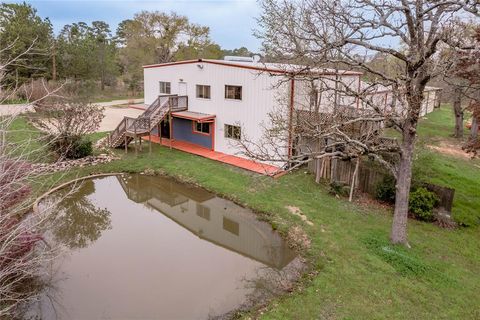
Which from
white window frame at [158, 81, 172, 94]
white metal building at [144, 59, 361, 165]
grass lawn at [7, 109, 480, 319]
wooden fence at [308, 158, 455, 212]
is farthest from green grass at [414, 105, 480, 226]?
white window frame at [158, 81, 172, 94]

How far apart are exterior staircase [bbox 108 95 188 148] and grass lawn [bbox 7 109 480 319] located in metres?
3.07

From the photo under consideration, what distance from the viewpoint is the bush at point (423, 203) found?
1197 centimetres

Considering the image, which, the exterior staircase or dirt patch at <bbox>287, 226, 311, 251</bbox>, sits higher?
the exterior staircase

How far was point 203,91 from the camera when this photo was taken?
65.0ft

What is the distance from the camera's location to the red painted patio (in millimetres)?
16609

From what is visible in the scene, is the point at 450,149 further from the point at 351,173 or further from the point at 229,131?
the point at 229,131

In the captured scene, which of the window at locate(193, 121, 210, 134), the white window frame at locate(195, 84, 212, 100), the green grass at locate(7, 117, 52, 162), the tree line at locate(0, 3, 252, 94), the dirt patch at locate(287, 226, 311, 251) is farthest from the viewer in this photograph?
the tree line at locate(0, 3, 252, 94)

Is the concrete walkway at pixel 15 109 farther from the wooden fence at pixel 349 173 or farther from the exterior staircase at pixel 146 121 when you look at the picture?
the exterior staircase at pixel 146 121

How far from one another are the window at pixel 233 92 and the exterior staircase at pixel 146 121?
3.28 metres

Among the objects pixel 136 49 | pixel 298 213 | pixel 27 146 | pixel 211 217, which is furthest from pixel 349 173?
pixel 136 49

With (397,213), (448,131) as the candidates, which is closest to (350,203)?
(397,213)

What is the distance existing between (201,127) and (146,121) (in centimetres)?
315

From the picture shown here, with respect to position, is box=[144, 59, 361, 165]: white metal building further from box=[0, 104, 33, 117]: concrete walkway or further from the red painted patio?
box=[0, 104, 33, 117]: concrete walkway

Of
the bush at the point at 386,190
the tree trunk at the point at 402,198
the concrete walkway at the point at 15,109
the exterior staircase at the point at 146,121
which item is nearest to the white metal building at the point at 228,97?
the exterior staircase at the point at 146,121
